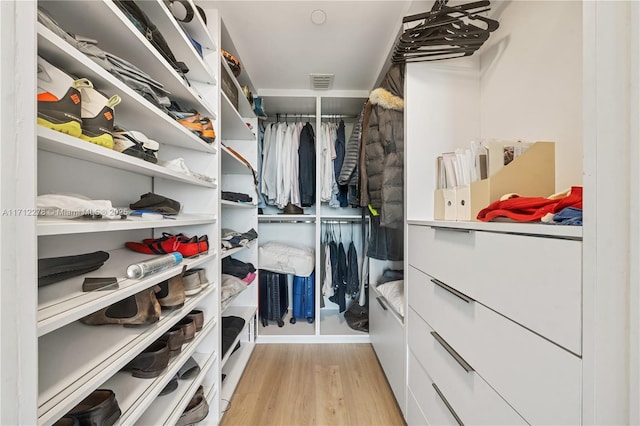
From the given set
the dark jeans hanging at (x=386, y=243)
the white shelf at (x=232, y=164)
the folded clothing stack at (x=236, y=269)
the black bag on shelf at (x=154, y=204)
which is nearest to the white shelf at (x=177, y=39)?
the white shelf at (x=232, y=164)

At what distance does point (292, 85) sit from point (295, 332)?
79.0 inches

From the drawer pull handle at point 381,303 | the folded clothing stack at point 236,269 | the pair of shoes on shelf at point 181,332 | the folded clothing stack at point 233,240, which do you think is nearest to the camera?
the pair of shoes on shelf at point 181,332

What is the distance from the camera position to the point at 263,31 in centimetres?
137

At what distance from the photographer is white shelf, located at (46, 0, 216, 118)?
58 centimetres

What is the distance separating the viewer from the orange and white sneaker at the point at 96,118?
1.79ft

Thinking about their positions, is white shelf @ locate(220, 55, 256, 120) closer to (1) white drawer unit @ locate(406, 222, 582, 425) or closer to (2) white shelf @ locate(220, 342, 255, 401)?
(1) white drawer unit @ locate(406, 222, 582, 425)

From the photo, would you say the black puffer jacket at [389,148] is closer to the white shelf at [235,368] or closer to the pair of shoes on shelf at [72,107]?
the pair of shoes on shelf at [72,107]

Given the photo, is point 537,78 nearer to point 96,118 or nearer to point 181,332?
point 96,118

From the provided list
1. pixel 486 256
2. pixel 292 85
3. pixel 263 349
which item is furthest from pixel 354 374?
pixel 292 85

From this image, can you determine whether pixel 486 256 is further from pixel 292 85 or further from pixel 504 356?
pixel 292 85

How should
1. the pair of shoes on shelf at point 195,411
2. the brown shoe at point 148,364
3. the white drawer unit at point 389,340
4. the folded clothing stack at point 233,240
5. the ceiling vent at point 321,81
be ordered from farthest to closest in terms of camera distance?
the ceiling vent at point 321,81 < the folded clothing stack at point 233,240 < the white drawer unit at point 389,340 < the pair of shoes on shelf at point 195,411 < the brown shoe at point 148,364

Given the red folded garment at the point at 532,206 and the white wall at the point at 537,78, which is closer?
the red folded garment at the point at 532,206

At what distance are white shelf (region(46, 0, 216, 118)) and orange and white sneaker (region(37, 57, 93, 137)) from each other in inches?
8.3

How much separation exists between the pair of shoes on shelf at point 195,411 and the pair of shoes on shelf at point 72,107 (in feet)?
3.35
